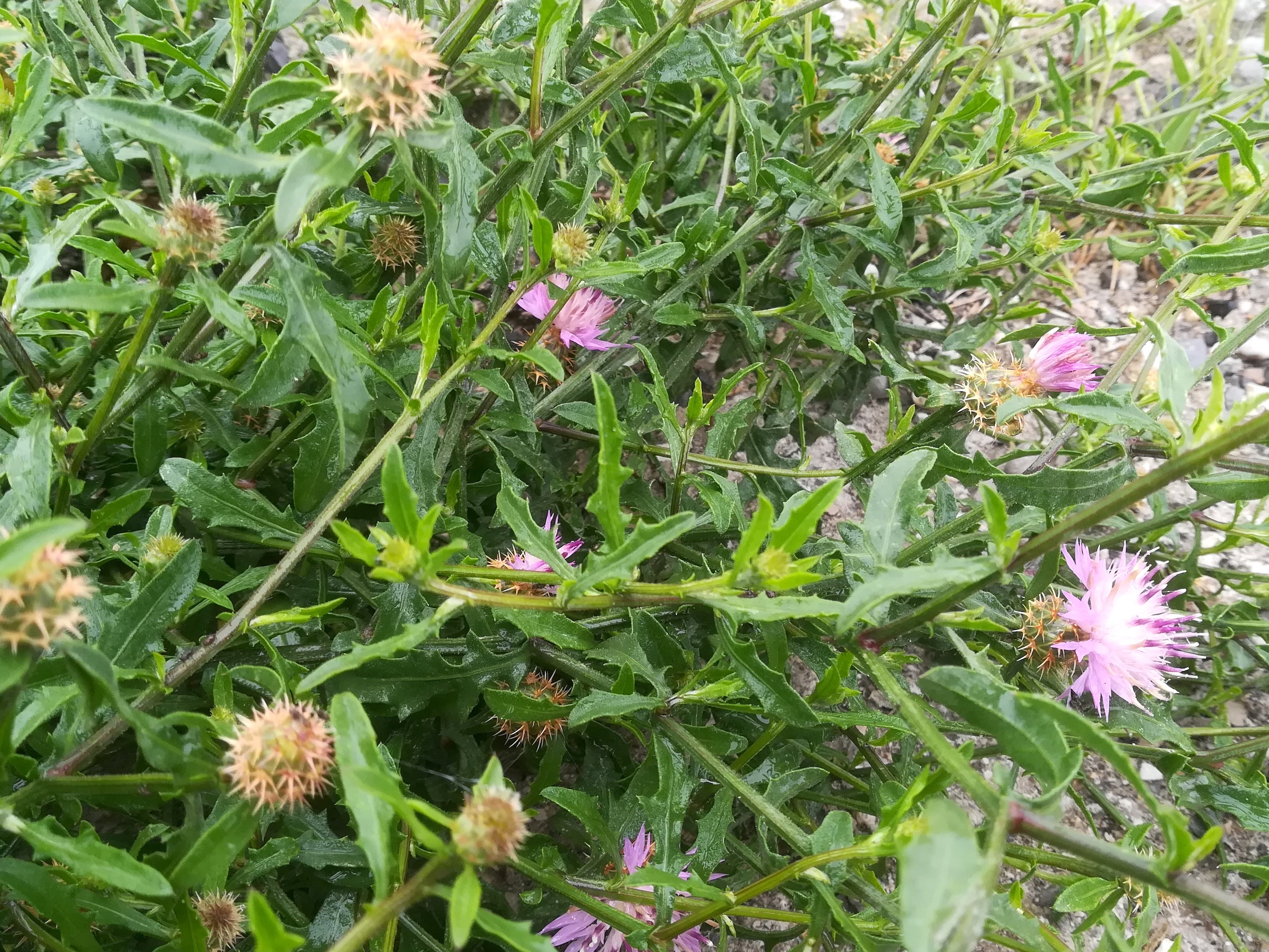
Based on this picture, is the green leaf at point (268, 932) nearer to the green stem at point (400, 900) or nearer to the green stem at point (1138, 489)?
the green stem at point (400, 900)

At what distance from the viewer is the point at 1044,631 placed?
1371 mm

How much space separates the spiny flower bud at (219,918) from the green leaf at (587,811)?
1.39 ft

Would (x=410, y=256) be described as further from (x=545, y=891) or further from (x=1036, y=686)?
(x=1036, y=686)

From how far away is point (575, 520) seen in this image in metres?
1.72

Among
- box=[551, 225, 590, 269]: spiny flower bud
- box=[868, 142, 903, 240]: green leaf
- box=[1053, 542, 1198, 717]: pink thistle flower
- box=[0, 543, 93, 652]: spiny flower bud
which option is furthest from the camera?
box=[868, 142, 903, 240]: green leaf

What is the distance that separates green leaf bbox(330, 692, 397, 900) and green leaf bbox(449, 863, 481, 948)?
8 centimetres

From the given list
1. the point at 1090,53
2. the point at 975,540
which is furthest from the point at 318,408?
the point at 1090,53

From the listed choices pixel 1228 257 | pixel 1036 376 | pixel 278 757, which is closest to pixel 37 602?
pixel 278 757

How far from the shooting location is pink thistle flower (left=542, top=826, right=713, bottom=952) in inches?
52.6

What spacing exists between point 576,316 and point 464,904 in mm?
1150

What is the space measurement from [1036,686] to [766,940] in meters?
0.61

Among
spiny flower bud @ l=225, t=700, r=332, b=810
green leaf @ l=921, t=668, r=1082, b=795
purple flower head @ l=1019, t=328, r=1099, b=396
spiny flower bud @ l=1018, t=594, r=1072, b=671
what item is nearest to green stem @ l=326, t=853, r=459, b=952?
spiny flower bud @ l=225, t=700, r=332, b=810

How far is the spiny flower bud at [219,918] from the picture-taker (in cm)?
108

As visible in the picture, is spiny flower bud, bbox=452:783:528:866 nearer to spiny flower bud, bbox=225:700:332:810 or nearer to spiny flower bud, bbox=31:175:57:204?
spiny flower bud, bbox=225:700:332:810
